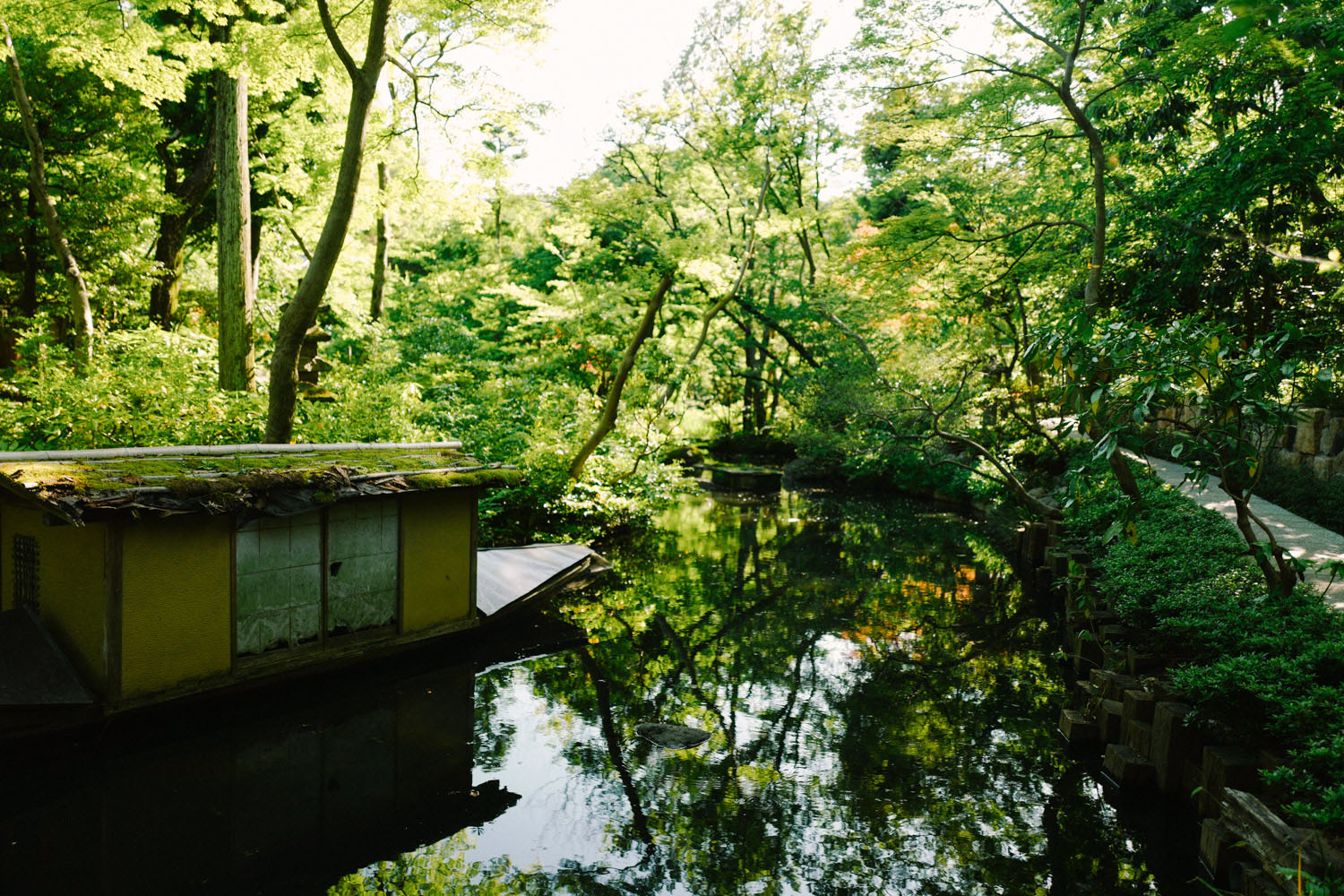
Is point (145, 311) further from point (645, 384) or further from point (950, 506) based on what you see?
point (950, 506)

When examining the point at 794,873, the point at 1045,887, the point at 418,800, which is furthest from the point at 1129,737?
the point at 418,800

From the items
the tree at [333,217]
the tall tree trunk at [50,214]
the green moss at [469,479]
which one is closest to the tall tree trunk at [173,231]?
the tall tree trunk at [50,214]

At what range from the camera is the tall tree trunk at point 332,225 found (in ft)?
31.8

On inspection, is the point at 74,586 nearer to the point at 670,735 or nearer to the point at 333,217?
the point at 333,217

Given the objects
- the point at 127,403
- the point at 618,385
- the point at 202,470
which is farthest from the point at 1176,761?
the point at 127,403

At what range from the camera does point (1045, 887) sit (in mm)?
5406

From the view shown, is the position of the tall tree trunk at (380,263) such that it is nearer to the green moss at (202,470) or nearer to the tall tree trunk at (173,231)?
the tall tree trunk at (173,231)

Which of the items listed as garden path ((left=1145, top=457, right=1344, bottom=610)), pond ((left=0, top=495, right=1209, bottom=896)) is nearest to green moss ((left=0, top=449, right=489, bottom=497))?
pond ((left=0, top=495, right=1209, bottom=896))

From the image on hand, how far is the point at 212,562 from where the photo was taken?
736cm

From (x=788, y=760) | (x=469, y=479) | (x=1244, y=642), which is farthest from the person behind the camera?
(x=469, y=479)

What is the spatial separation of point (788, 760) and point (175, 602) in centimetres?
555

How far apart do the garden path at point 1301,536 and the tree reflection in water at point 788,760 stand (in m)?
2.71

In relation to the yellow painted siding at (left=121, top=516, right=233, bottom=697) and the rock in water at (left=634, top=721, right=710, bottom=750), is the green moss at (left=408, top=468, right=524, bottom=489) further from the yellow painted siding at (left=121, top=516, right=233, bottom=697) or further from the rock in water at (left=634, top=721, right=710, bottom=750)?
the rock in water at (left=634, top=721, right=710, bottom=750)

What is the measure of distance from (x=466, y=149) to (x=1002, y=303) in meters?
12.3
